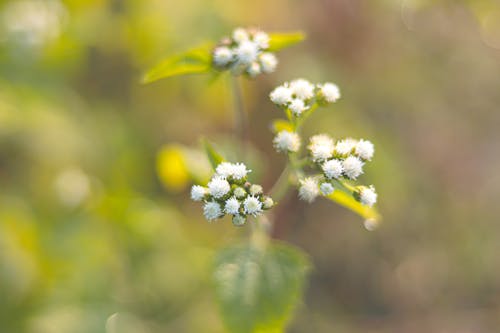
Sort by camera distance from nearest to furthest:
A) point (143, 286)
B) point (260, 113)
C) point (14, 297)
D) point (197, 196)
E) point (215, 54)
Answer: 1. point (197, 196)
2. point (215, 54)
3. point (14, 297)
4. point (143, 286)
5. point (260, 113)

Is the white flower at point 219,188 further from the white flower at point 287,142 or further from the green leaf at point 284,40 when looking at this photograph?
the green leaf at point 284,40

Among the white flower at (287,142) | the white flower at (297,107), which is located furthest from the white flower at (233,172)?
Answer: the white flower at (297,107)

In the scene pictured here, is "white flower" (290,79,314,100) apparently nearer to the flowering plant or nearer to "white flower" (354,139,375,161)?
the flowering plant

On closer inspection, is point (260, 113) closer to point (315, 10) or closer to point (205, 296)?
point (315, 10)

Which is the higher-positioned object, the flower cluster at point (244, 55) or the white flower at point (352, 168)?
the flower cluster at point (244, 55)

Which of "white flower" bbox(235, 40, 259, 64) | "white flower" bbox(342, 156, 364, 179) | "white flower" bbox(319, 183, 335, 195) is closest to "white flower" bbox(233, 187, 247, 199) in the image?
"white flower" bbox(319, 183, 335, 195)

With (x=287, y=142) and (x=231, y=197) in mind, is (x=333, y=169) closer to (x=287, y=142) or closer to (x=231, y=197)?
(x=287, y=142)

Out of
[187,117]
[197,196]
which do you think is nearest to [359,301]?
[187,117]

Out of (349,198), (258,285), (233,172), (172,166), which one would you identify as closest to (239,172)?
(233,172)
